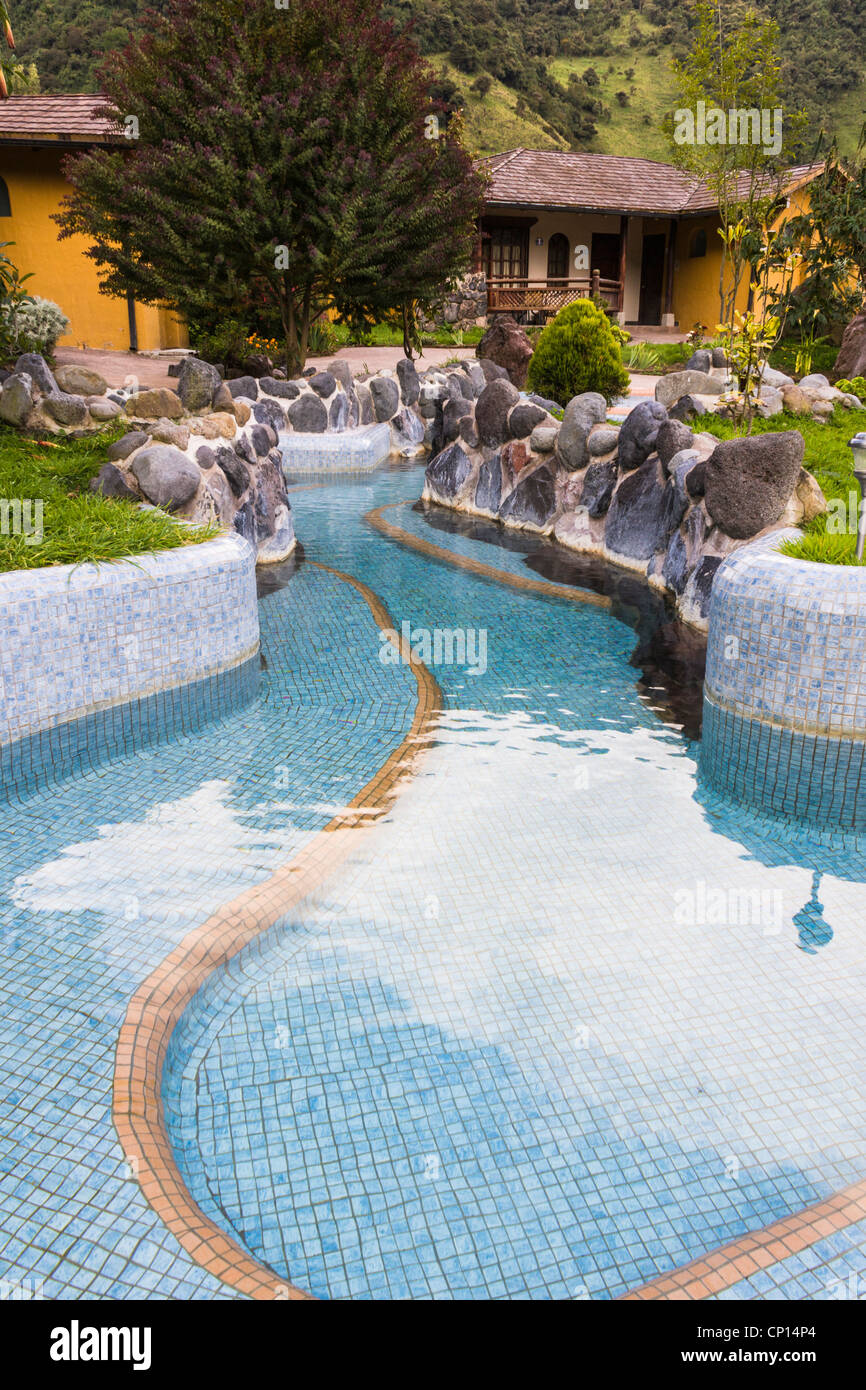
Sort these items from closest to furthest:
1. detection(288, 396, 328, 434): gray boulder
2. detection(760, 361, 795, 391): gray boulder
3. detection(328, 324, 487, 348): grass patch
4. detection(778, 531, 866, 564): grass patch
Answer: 1. detection(778, 531, 866, 564): grass patch
2. detection(760, 361, 795, 391): gray boulder
3. detection(288, 396, 328, 434): gray boulder
4. detection(328, 324, 487, 348): grass patch

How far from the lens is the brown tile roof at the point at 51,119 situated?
741 inches

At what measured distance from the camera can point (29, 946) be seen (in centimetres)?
391

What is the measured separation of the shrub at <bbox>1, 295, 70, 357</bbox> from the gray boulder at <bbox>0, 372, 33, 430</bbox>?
3567 mm

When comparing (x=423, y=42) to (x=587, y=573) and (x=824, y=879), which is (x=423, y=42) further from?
(x=824, y=879)

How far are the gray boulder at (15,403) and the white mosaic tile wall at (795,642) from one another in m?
8.21

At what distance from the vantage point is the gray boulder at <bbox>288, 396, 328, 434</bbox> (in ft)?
51.5

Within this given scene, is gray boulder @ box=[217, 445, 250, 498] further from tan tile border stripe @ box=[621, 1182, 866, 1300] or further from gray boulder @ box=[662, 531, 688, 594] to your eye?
tan tile border stripe @ box=[621, 1182, 866, 1300]

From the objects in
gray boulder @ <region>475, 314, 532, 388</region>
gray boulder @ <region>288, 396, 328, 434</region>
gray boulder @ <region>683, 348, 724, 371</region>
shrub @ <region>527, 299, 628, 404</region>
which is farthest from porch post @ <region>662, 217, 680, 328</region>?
shrub @ <region>527, 299, 628, 404</region>

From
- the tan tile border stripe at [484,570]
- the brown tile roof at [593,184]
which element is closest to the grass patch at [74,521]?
the tan tile border stripe at [484,570]

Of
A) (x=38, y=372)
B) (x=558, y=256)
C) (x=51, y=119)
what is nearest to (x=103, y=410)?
(x=38, y=372)

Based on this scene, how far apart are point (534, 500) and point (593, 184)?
76.6ft

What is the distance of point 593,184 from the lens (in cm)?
3053
